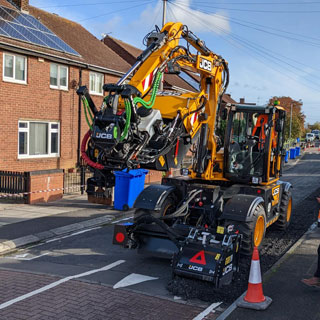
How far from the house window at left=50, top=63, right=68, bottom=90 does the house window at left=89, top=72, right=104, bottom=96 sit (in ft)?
6.02

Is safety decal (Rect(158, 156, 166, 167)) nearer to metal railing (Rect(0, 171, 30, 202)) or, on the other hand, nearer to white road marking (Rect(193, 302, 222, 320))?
white road marking (Rect(193, 302, 222, 320))

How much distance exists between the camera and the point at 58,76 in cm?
1870

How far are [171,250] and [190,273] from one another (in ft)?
3.94

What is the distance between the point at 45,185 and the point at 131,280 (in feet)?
25.0

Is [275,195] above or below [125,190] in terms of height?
above

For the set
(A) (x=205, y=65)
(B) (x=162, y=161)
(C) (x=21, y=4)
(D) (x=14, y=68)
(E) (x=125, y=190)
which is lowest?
(E) (x=125, y=190)

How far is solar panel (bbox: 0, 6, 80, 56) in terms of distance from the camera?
16672 mm

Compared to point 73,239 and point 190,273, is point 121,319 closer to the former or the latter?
point 190,273

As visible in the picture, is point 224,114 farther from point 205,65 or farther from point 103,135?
point 103,135

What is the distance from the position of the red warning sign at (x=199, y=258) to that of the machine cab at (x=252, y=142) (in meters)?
2.70

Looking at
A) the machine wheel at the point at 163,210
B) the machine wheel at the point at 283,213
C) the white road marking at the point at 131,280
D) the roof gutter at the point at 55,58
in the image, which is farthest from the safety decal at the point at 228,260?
the roof gutter at the point at 55,58

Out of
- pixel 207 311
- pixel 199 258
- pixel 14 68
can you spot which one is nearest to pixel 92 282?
pixel 199 258

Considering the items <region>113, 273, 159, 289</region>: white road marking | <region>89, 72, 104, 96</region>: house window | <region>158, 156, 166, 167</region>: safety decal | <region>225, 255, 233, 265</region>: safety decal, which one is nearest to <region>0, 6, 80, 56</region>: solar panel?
<region>89, 72, 104, 96</region>: house window

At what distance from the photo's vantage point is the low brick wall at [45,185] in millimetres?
13117
